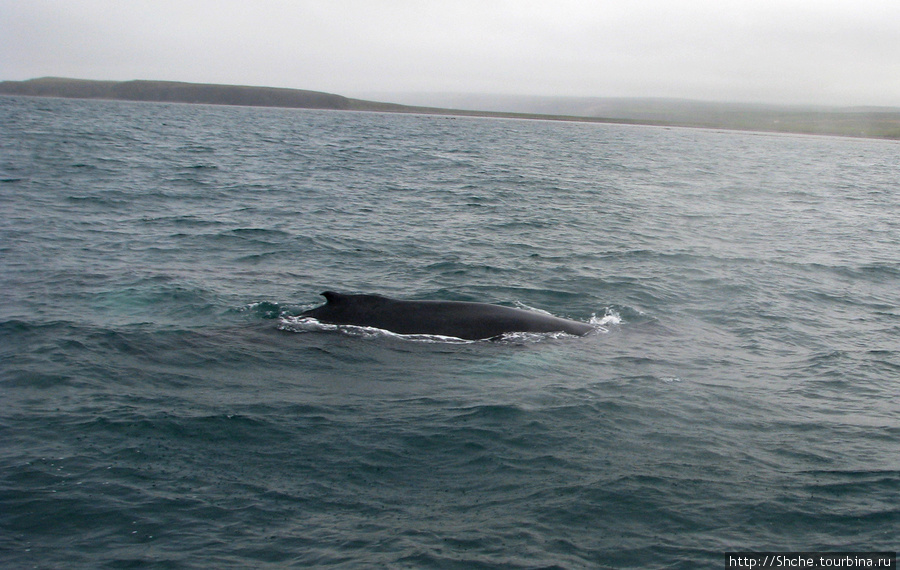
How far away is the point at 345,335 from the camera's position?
1261 centimetres

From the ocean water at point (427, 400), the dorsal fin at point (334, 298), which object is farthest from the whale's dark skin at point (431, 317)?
the ocean water at point (427, 400)

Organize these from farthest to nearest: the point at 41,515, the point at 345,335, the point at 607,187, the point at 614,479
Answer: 1. the point at 607,187
2. the point at 345,335
3. the point at 614,479
4. the point at 41,515

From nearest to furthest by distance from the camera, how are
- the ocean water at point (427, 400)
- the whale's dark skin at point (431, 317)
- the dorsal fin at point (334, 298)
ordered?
the ocean water at point (427, 400) → the whale's dark skin at point (431, 317) → the dorsal fin at point (334, 298)

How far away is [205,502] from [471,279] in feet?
36.1

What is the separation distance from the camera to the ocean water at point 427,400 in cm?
681

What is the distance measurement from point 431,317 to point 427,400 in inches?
114

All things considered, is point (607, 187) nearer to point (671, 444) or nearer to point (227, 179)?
point (227, 179)

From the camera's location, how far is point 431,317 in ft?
41.8

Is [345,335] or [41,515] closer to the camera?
[41,515]

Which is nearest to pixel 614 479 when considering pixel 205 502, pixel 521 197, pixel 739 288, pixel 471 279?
pixel 205 502

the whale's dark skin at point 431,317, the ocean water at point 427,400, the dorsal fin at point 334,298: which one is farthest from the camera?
the dorsal fin at point 334,298

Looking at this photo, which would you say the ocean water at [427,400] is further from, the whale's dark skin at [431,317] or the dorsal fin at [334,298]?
the dorsal fin at [334,298]

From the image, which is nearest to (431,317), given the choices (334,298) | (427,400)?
(334,298)

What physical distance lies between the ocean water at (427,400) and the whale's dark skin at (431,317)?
0.33 meters
